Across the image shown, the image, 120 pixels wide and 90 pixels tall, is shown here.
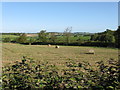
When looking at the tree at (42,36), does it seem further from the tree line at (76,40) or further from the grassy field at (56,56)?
the grassy field at (56,56)

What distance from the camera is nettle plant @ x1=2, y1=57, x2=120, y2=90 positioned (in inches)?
120

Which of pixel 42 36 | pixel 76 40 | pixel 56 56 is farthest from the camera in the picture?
pixel 42 36

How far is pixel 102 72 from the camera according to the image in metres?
3.33

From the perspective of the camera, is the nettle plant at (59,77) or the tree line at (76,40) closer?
the nettle plant at (59,77)

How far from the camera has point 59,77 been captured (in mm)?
3291

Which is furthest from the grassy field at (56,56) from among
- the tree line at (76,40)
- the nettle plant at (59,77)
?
the tree line at (76,40)

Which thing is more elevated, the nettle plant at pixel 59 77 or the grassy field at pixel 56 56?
the nettle plant at pixel 59 77

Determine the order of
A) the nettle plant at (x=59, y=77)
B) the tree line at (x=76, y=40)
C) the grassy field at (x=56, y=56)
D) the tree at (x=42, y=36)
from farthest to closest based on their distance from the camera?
the tree at (x=42, y=36), the tree line at (x=76, y=40), the grassy field at (x=56, y=56), the nettle plant at (x=59, y=77)

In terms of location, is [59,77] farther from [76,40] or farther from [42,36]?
[42,36]

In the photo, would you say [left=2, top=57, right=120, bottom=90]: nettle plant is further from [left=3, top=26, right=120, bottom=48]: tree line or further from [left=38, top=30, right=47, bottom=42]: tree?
[left=38, top=30, right=47, bottom=42]: tree

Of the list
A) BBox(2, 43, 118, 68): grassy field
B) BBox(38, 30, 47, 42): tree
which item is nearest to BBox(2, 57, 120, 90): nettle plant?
BBox(2, 43, 118, 68): grassy field

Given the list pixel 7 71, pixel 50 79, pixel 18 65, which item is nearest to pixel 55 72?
pixel 50 79

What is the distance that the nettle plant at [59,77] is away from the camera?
3.05 metres

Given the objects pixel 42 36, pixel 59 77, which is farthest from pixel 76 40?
pixel 59 77
